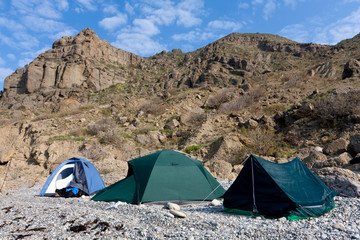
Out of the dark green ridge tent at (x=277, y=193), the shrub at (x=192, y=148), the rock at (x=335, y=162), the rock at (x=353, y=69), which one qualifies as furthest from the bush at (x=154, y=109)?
the dark green ridge tent at (x=277, y=193)

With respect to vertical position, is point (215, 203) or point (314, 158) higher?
point (314, 158)

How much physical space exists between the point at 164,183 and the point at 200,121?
43.0 feet

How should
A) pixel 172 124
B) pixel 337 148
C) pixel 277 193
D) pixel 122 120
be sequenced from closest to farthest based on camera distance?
1. pixel 277 193
2. pixel 337 148
3. pixel 172 124
4. pixel 122 120

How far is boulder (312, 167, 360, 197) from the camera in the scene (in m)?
6.13

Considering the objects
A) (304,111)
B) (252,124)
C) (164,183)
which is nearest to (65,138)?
(164,183)

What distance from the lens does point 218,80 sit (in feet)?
110

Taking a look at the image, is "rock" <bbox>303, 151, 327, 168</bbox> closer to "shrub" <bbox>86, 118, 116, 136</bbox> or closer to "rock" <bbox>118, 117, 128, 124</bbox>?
"shrub" <bbox>86, 118, 116, 136</bbox>

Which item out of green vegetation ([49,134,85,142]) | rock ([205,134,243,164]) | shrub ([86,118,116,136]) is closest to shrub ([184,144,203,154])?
rock ([205,134,243,164])

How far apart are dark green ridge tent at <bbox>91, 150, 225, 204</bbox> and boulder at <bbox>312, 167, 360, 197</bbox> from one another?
303 cm

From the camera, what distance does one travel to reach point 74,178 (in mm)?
8930

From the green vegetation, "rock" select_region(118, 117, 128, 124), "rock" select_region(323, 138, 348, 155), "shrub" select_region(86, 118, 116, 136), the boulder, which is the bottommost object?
the boulder

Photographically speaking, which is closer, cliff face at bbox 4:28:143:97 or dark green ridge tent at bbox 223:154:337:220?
dark green ridge tent at bbox 223:154:337:220

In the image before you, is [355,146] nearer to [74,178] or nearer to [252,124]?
[252,124]

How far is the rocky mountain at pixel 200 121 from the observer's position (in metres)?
12.3
